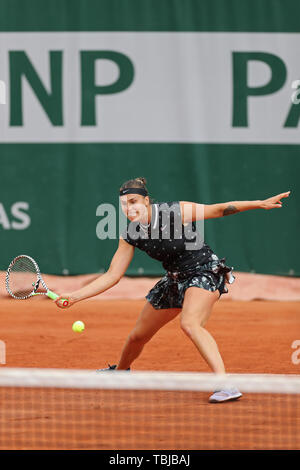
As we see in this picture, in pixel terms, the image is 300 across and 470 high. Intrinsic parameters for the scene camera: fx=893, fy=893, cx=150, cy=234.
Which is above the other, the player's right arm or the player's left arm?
the player's left arm

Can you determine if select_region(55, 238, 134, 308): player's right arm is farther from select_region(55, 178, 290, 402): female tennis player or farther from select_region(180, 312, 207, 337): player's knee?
select_region(180, 312, 207, 337): player's knee

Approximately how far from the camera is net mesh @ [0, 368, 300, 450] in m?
3.55

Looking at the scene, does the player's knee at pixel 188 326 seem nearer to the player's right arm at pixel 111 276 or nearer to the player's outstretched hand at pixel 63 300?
the player's right arm at pixel 111 276

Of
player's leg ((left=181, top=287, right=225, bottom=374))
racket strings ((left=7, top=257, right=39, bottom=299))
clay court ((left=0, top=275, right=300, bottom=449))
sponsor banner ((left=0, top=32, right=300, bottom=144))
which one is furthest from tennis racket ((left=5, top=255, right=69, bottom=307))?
sponsor banner ((left=0, top=32, right=300, bottom=144))

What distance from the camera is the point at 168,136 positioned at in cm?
823

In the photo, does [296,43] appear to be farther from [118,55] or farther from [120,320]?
[120,320]

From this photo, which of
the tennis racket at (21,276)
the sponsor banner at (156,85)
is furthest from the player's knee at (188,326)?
the sponsor banner at (156,85)

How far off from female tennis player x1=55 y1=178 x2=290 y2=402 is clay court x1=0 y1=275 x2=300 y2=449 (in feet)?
1.01

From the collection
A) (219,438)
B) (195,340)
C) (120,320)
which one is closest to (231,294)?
(120,320)

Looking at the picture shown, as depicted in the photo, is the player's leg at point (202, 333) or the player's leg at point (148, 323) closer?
the player's leg at point (202, 333)

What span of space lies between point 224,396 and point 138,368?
113 centimetres

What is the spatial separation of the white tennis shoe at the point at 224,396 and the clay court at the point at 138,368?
39 mm

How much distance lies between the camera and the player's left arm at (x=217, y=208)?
4.16m

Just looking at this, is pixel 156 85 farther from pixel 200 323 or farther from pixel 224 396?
pixel 224 396
